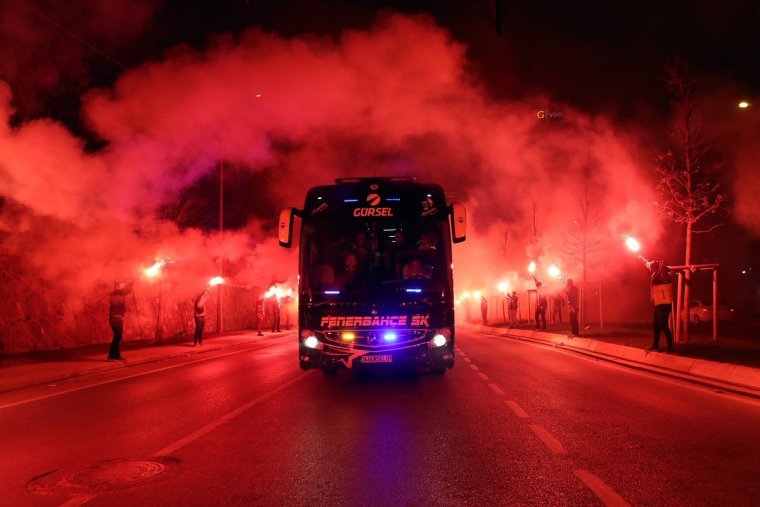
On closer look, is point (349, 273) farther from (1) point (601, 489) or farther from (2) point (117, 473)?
(1) point (601, 489)

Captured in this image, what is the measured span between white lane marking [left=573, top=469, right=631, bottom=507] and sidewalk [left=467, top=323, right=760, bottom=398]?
6000 millimetres

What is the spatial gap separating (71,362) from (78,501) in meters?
11.3

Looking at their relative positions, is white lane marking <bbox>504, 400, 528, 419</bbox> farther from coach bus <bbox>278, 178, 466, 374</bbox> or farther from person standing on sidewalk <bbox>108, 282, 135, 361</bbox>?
person standing on sidewalk <bbox>108, 282, 135, 361</bbox>

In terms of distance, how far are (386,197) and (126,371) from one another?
25.2 ft

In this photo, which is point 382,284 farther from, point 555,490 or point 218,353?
point 218,353

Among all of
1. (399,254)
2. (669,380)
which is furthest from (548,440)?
(669,380)

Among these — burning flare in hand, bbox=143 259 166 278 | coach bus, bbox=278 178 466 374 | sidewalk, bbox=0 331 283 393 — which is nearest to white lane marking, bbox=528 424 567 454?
coach bus, bbox=278 178 466 374

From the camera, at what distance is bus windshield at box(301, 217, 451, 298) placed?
34.5 feet

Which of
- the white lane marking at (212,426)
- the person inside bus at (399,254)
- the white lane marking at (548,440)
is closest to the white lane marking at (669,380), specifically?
the white lane marking at (548,440)

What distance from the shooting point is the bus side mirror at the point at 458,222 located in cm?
1031

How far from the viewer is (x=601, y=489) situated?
4820 millimetres

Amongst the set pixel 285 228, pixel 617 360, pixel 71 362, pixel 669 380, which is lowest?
pixel 617 360

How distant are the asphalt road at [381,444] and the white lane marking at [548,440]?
0.10ft

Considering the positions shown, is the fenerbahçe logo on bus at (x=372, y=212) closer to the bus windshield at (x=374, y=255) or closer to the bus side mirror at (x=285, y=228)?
the bus windshield at (x=374, y=255)
